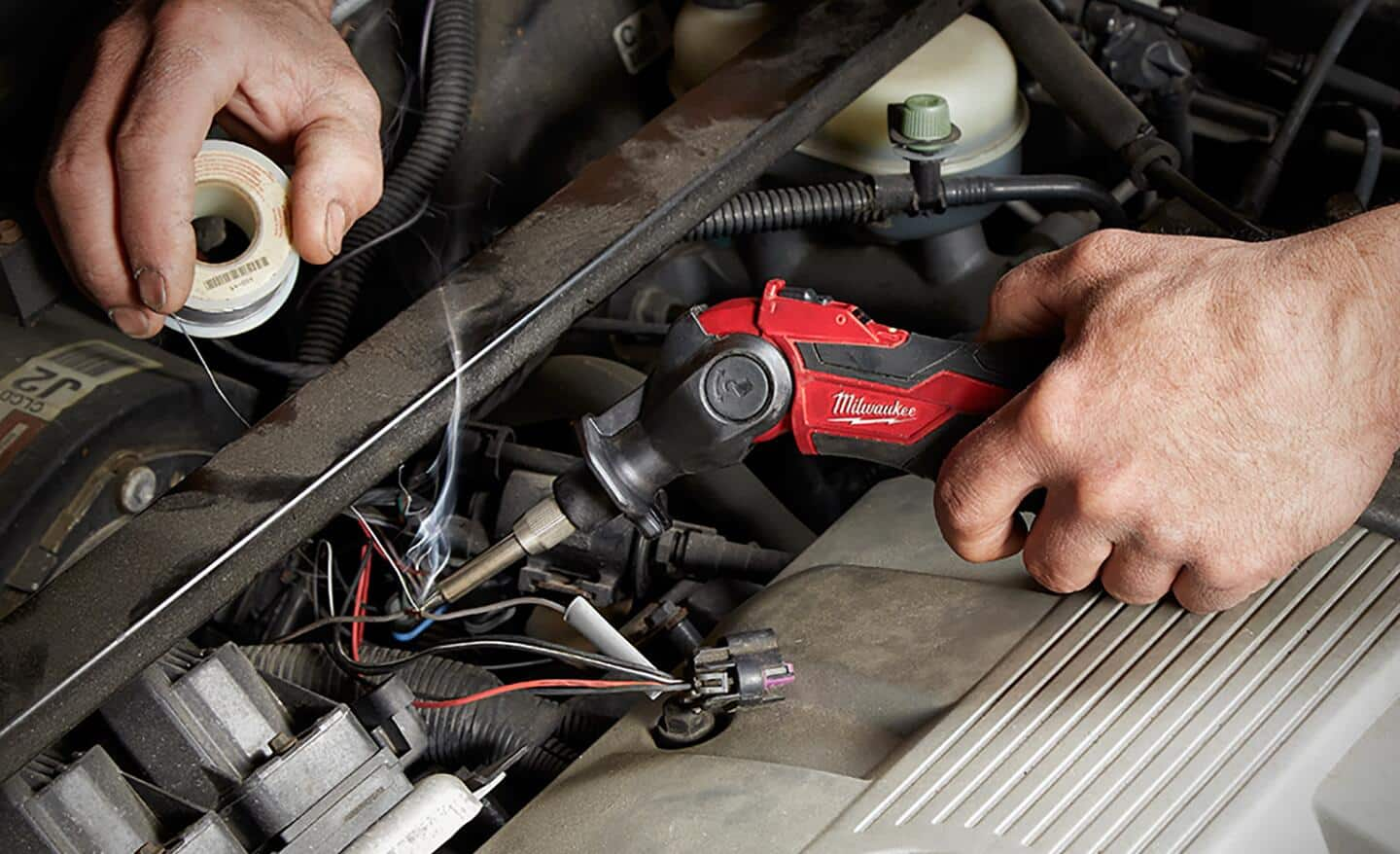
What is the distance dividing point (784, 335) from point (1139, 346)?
0.24m

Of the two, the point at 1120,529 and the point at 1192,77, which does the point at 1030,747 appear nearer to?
the point at 1120,529

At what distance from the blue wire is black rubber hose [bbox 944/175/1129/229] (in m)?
0.62

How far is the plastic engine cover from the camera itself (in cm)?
80

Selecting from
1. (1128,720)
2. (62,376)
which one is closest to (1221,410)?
(1128,720)

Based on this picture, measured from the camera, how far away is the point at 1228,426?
2.71ft

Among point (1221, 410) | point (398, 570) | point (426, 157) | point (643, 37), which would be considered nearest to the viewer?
point (1221, 410)

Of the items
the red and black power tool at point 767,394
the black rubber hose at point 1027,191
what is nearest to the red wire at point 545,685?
the red and black power tool at point 767,394

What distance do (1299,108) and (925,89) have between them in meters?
0.40

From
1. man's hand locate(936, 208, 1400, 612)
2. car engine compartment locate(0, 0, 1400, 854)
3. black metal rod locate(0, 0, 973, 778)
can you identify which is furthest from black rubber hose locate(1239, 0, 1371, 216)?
man's hand locate(936, 208, 1400, 612)

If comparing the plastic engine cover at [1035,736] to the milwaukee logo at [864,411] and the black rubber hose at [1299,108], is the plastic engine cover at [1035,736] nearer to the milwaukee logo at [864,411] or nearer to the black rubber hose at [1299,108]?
the milwaukee logo at [864,411]

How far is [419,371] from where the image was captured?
3.15 feet

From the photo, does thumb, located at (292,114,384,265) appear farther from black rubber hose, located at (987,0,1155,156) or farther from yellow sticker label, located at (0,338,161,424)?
Result: black rubber hose, located at (987,0,1155,156)

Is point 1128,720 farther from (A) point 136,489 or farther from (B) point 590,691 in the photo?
(A) point 136,489

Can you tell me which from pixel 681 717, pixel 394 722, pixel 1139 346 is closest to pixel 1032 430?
pixel 1139 346
